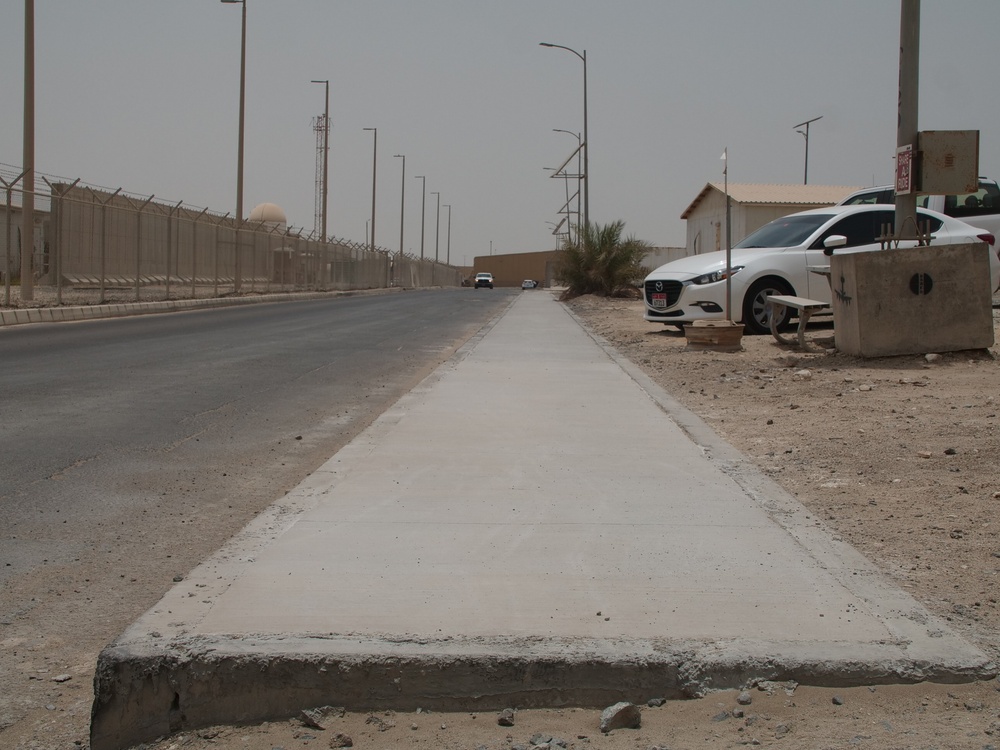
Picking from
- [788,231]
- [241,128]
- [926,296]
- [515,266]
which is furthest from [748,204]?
[515,266]

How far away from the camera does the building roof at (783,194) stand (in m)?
39.7

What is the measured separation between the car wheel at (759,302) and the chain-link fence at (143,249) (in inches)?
561

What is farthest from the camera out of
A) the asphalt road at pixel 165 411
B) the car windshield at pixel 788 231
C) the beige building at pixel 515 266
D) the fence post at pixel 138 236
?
the beige building at pixel 515 266

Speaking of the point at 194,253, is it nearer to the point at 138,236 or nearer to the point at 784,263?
the point at 138,236

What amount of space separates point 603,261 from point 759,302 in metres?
23.3

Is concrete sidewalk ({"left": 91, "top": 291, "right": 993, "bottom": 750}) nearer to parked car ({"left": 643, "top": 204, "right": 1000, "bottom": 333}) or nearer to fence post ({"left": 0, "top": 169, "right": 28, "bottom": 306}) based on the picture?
parked car ({"left": 643, "top": 204, "right": 1000, "bottom": 333})

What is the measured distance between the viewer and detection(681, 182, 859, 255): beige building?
39469mm

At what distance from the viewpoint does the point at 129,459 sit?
645 centimetres

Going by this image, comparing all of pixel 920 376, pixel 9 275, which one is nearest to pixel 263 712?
pixel 920 376

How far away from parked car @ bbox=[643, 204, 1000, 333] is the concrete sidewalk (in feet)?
26.0

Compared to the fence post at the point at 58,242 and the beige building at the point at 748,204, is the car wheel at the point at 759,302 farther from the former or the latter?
the beige building at the point at 748,204

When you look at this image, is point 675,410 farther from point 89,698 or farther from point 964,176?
point 89,698

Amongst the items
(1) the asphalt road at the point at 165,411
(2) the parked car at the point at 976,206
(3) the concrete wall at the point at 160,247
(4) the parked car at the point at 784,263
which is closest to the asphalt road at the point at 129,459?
(1) the asphalt road at the point at 165,411

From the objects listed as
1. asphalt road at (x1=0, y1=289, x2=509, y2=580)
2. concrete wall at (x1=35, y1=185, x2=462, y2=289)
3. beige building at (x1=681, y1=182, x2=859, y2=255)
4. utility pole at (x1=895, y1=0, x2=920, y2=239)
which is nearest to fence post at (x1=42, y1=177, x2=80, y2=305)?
concrete wall at (x1=35, y1=185, x2=462, y2=289)
